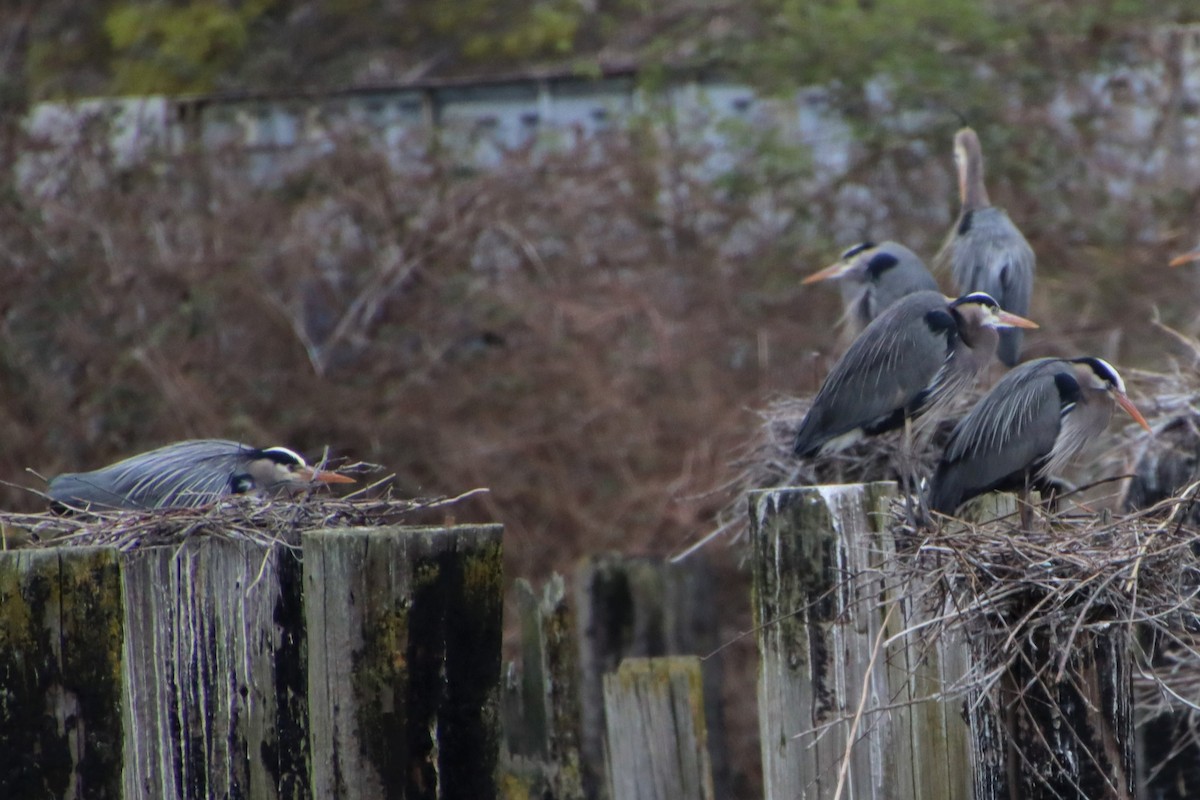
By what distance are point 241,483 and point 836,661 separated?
2.92m

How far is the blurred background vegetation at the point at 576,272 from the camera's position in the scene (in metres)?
10.5

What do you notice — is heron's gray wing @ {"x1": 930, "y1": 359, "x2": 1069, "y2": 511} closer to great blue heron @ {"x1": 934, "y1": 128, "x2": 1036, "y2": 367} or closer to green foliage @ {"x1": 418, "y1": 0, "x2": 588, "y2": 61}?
great blue heron @ {"x1": 934, "y1": 128, "x2": 1036, "y2": 367}

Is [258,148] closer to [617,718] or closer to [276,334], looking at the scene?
[276,334]

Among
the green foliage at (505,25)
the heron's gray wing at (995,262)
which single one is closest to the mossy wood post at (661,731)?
the heron's gray wing at (995,262)

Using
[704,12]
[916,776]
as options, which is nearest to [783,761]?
[916,776]

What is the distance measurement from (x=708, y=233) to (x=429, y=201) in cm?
218

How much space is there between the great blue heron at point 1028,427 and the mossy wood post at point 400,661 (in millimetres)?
2170

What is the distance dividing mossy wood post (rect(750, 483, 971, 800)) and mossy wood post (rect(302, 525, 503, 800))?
0.74 m

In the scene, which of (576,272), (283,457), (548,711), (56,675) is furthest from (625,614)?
(576,272)

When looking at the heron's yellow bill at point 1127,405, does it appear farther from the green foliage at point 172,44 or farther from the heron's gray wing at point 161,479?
the green foliage at point 172,44

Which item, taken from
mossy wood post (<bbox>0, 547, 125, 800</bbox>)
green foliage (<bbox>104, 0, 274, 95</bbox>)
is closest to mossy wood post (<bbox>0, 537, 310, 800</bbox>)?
mossy wood post (<bbox>0, 547, 125, 800</bbox>)

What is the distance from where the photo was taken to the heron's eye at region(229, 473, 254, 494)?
19.5 ft

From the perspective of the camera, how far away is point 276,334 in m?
11.0

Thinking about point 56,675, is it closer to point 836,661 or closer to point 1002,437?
point 836,661
